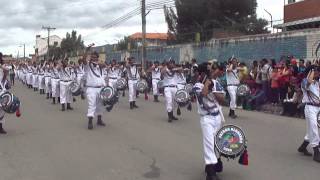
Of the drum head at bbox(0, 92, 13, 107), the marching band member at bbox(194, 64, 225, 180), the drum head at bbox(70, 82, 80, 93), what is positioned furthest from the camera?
the drum head at bbox(70, 82, 80, 93)

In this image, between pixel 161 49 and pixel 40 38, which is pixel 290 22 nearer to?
pixel 161 49

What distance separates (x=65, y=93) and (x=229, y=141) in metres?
12.1

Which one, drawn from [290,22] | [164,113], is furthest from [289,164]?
[290,22]

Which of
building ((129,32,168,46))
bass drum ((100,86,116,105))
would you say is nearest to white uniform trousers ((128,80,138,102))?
bass drum ((100,86,116,105))

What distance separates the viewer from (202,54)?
33812 millimetres

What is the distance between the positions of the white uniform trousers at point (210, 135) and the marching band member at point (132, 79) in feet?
38.7

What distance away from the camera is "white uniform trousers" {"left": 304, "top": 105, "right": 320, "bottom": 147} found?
9609mm

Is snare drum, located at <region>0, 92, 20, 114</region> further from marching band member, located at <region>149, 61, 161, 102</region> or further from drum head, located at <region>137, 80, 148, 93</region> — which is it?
marching band member, located at <region>149, 61, 161, 102</region>

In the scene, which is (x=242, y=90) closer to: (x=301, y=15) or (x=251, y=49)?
(x=251, y=49)

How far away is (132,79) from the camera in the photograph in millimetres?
20656

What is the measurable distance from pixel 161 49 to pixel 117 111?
22.6m

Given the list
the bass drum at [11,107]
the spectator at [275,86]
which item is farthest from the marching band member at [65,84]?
the spectator at [275,86]

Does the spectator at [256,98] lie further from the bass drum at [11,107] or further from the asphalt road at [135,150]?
the bass drum at [11,107]

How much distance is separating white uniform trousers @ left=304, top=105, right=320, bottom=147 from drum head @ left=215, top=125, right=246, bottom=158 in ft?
7.72
